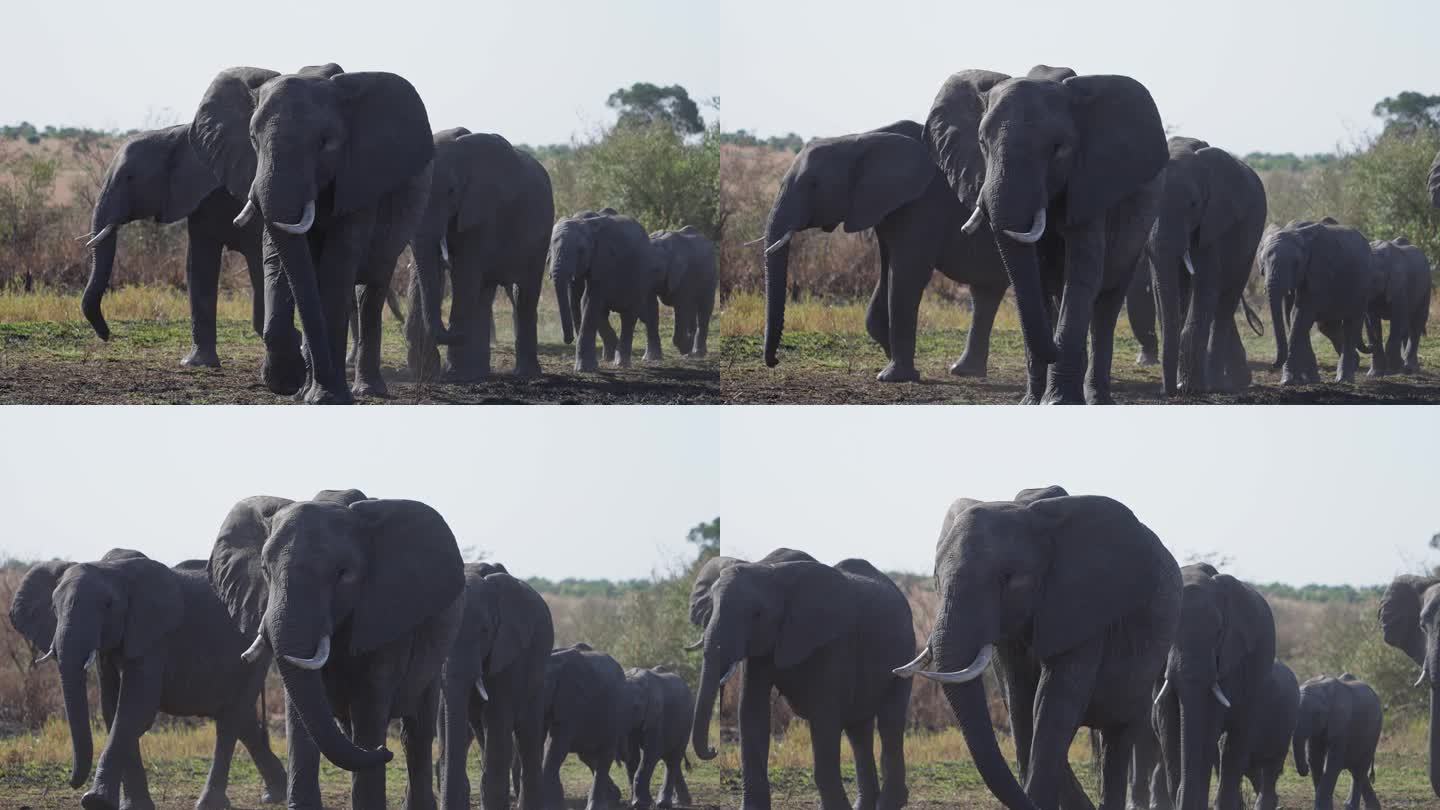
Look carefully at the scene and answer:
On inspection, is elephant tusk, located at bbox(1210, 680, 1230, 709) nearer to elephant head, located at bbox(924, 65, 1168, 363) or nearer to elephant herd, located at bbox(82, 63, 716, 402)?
elephant head, located at bbox(924, 65, 1168, 363)

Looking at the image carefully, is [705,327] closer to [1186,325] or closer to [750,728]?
[1186,325]

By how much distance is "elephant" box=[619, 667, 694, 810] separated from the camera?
701 inches

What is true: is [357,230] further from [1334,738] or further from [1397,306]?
[1397,306]

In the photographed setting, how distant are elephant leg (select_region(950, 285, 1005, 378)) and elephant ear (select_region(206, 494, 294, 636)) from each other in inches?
263

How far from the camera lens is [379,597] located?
1132 cm

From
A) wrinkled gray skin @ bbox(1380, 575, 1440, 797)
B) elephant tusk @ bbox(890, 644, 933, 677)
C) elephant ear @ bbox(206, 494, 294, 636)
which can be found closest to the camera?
elephant tusk @ bbox(890, 644, 933, 677)

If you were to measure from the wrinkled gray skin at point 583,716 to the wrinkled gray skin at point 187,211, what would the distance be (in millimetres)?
3457

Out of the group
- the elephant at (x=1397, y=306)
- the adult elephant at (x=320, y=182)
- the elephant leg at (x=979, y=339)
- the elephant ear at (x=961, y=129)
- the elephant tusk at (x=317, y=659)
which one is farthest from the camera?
the elephant at (x=1397, y=306)

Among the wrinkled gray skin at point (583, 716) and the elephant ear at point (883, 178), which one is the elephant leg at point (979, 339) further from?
the wrinkled gray skin at point (583, 716)

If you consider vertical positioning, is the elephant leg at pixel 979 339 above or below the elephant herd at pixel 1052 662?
above

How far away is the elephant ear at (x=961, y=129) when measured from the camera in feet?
48.3

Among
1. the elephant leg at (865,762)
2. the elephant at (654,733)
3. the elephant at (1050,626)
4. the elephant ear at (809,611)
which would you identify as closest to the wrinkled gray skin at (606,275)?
the elephant at (654,733)

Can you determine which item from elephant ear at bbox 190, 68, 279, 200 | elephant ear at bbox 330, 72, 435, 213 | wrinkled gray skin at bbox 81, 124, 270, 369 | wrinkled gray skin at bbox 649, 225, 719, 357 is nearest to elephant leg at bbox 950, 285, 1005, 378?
wrinkled gray skin at bbox 649, 225, 719, 357

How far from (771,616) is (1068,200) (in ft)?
10.1
